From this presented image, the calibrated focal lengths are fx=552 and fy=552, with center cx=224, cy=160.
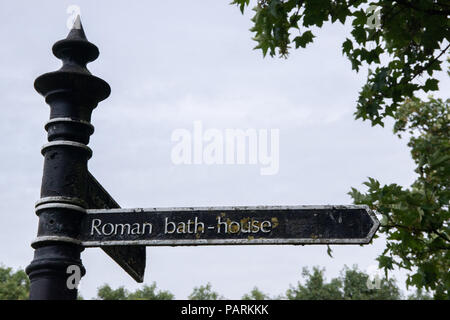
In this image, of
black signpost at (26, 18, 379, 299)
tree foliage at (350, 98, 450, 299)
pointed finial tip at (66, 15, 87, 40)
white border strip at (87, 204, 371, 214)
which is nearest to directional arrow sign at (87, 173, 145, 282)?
black signpost at (26, 18, 379, 299)

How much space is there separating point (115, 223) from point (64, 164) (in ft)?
1.71

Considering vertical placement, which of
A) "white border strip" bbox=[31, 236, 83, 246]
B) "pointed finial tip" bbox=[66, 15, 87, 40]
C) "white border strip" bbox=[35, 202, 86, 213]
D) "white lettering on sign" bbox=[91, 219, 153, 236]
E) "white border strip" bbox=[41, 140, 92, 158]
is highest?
"pointed finial tip" bbox=[66, 15, 87, 40]

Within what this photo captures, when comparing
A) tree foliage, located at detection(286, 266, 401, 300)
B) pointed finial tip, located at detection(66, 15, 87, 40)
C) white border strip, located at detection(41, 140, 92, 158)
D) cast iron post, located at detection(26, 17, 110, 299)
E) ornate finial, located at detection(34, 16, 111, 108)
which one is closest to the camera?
cast iron post, located at detection(26, 17, 110, 299)

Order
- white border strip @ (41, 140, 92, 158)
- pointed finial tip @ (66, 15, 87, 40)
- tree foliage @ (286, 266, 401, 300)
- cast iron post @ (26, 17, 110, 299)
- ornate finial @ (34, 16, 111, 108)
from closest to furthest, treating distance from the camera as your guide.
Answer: cast iron post @ (26, 17, 110, 299) < white border strip @ (41, 140, 92, 158) < ornate finial @ (34, 16, 111, 108) < pointed finial tip @ (66, 15, 87, 40) < tree foliage @ (286, 266, 401, 300)

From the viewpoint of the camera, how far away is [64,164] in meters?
3.61

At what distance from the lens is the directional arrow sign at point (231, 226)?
11.0 feet

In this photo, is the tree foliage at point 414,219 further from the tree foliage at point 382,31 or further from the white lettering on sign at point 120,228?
the white lettering on sign at point 120,228

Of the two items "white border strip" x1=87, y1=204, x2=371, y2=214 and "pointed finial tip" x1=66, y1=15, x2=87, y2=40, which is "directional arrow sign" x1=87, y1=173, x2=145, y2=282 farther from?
"pointed finial tip" x1=66, y1=15, x2=87, y2=40

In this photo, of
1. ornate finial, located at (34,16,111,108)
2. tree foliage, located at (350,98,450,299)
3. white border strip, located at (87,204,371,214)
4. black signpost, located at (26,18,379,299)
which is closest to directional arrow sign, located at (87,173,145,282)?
black signpost, located at (26,18,379,299)

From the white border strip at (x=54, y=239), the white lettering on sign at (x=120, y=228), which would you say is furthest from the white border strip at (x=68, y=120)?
the white border strip at (x=54, y=239)

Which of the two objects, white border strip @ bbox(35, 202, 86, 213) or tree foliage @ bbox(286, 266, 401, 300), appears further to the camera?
tree foliage @ bbox(286, 266, 401, 300)

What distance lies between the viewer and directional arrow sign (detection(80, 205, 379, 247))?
3.36 m

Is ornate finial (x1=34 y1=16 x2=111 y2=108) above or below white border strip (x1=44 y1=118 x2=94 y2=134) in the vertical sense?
above
